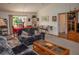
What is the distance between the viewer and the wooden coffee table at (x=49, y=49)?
9.12 feet

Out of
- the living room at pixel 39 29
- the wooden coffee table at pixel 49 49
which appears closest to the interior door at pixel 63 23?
the living room at pixel 39 29

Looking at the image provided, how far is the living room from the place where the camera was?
109 inches

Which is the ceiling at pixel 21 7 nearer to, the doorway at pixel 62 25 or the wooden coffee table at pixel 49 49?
the doorway at pixel 62 25

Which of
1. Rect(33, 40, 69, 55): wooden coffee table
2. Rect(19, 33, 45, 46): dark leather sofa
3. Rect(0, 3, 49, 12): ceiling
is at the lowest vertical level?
Rect(33, 40, 69, 55): wooden coffee table

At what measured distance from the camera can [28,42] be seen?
2.84 meters

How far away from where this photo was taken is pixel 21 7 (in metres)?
2.79

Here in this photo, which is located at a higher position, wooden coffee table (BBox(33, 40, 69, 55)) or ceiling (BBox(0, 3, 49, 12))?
ceiling (BBox(0, 3, 49, 12))

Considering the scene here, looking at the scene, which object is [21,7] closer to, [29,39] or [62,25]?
[29,39]

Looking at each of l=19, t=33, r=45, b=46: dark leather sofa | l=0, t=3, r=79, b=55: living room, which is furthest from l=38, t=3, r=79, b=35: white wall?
l=19, t=33, r=45, b=46: dark leather sofa

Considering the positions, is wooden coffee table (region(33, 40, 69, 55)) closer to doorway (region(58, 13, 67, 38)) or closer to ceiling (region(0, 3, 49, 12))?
doorway (region(58, 13, 67, 38))

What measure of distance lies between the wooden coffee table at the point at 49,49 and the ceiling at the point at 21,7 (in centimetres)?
65

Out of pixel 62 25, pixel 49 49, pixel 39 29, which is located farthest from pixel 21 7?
pixel 49 49
